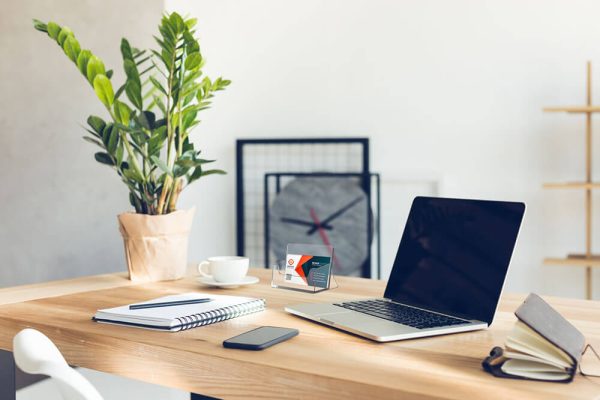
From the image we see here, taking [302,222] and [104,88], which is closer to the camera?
[104,88]

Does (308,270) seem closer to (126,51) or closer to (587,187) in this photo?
(126,51)

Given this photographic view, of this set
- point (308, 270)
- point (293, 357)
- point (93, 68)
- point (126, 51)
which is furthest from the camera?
point (126, 51)

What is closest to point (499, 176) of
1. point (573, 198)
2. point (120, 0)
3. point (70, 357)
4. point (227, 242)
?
point (573, 198)

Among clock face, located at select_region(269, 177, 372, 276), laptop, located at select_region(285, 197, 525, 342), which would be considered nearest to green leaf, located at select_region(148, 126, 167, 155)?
laptop, located at select_region(285, 197, 525, 342)

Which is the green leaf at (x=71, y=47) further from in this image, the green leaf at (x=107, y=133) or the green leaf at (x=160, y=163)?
the green leaf at (x=160, y=163)

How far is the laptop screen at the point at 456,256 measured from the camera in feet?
3.69

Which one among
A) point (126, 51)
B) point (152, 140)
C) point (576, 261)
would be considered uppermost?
point (126, 51)

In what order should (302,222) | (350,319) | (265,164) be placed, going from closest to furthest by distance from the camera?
(350,319), (302,222), (265,164)

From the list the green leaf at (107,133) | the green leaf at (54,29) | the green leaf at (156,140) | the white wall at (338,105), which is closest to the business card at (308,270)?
the green leaf at (156,140)

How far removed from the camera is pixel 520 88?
3.11m

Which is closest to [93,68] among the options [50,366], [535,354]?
[50,366]

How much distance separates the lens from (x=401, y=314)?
3.81 feet

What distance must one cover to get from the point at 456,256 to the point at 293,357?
1.33 ft

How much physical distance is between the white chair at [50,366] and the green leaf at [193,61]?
92 centimetres
